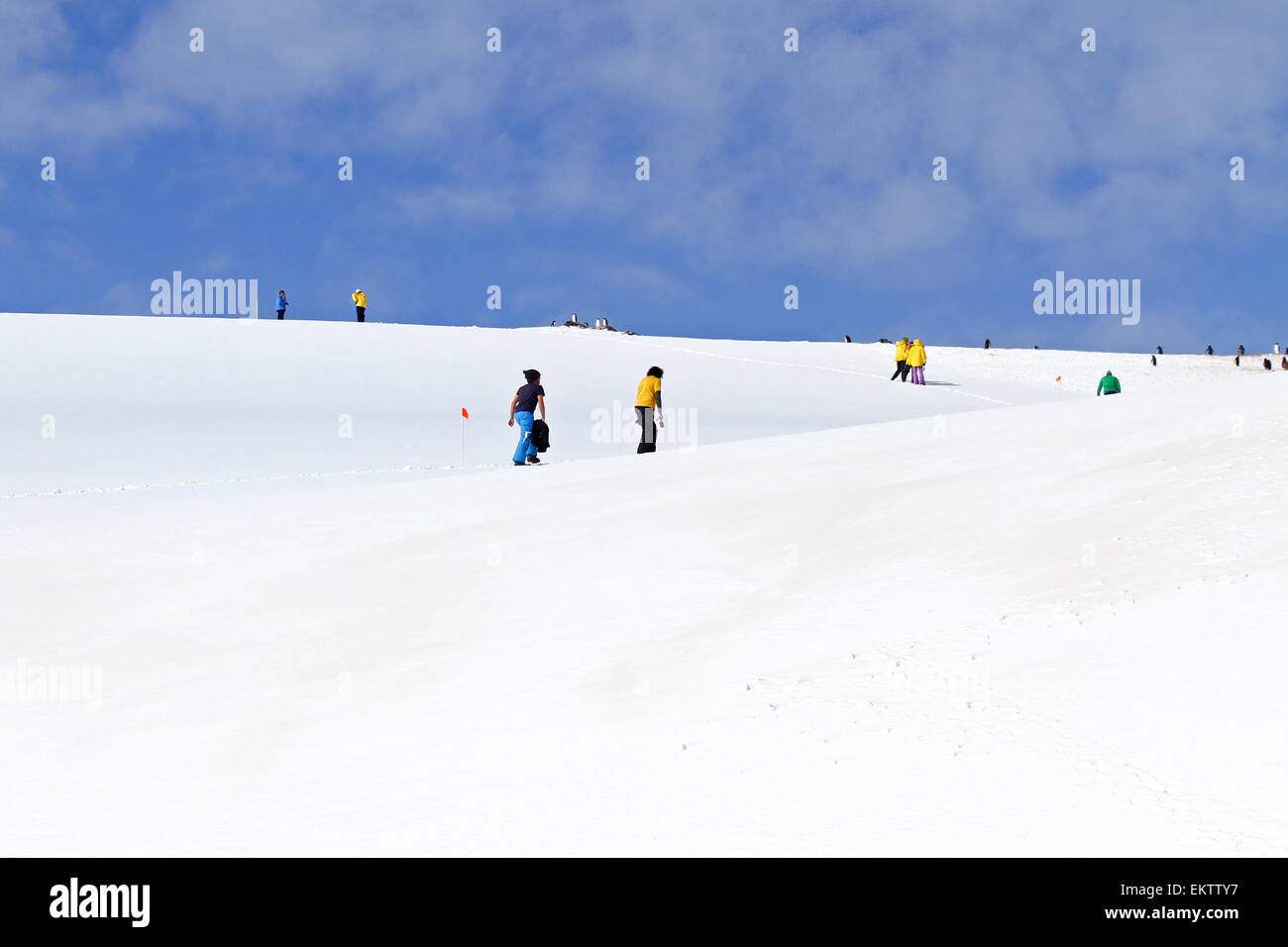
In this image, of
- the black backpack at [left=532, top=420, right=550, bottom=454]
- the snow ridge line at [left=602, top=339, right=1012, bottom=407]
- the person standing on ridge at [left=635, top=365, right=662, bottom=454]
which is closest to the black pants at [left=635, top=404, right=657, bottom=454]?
the person standing on ridge at [left=635, top=365, right=662, bottom=454]

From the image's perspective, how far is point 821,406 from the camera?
2966 centimetres

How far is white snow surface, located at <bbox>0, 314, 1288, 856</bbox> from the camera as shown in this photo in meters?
4.25

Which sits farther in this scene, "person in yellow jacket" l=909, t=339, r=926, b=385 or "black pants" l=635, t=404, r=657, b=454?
"person in yellow jacket" l=909, t=339, r=926, b=385

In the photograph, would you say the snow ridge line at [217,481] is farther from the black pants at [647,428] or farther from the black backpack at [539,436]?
the black pants at [647,428]

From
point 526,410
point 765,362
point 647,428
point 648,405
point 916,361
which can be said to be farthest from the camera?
point 765,362

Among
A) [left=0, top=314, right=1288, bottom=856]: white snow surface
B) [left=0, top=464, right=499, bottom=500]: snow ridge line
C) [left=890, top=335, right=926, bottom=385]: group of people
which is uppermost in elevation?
[left=890, top=335, right=926, bottom=385]: group of people

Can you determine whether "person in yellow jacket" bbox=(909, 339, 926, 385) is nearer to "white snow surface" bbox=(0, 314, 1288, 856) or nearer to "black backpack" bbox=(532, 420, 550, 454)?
"black backpack" bbox=(532, 420, 550, 454)

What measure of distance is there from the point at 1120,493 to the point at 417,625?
450cm

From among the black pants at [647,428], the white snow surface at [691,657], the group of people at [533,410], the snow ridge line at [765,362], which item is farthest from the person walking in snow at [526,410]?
the snow ridge line at [765,362]

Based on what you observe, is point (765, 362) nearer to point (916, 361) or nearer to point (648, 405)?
point (916, 361)

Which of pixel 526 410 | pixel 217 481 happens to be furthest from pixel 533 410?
pixel 217 481

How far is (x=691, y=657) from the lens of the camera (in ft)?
19.5
